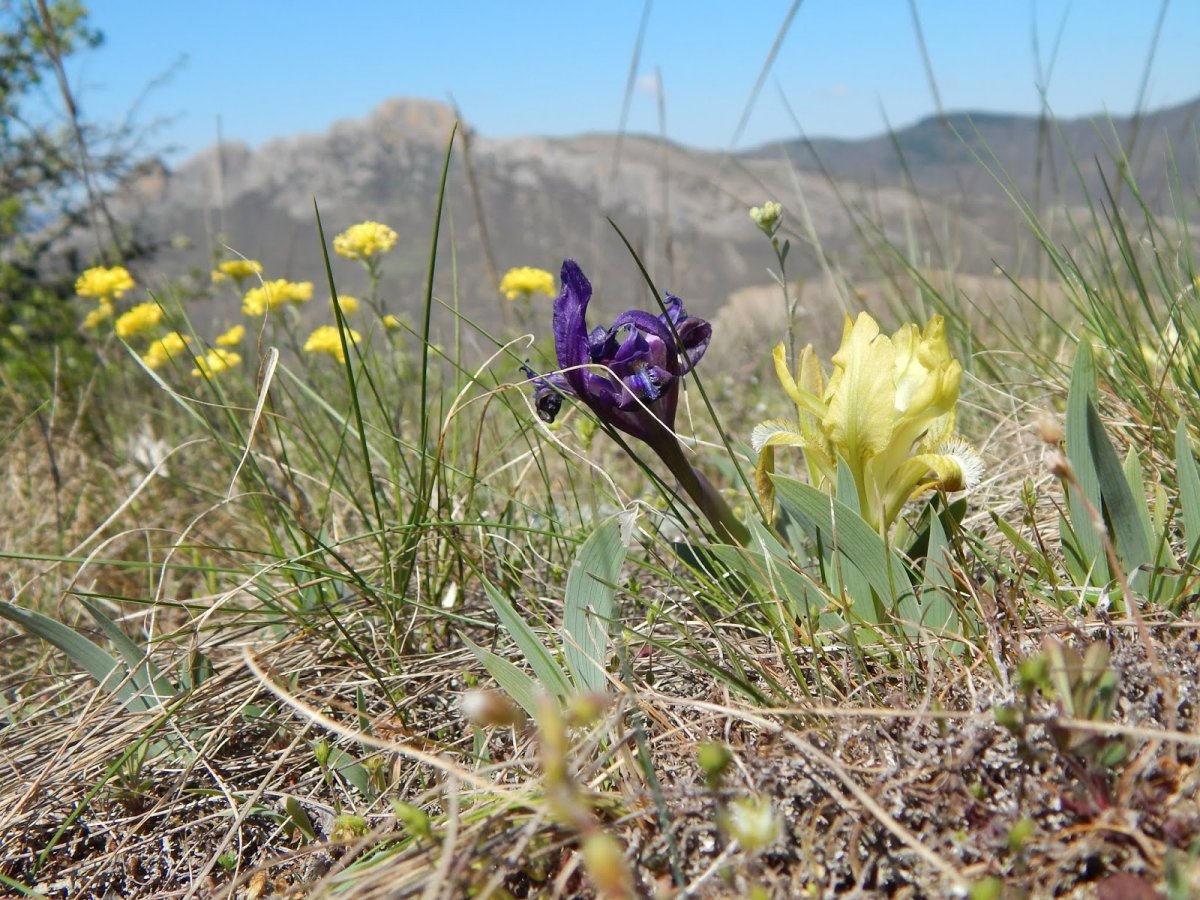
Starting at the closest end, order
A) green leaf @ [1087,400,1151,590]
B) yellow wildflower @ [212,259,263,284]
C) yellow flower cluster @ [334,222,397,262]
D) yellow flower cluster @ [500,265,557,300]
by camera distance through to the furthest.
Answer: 1. green leaf @ [1087,400,1151,590]
2. yellow flower cluster @ [334,222,397,262]
3. yellow wildflower @ [212,259,263,284]
4. yellow flower cluster @ [500,265,557,300]

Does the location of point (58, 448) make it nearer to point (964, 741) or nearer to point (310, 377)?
point (310, 377)

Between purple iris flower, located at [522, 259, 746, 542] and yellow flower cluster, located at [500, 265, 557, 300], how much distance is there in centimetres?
188

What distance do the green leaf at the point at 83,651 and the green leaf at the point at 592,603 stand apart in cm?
72

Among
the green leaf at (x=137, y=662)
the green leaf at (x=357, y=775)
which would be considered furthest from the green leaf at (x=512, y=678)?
the green leaf at (x=137, y=662)

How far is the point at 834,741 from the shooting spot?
3.97 ft

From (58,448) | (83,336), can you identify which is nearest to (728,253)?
(83,336)

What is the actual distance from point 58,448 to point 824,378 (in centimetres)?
300

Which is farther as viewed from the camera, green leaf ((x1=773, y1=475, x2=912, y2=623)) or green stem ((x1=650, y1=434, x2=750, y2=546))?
green stem ((x1=650, y1=434, x2=750, y2=546))

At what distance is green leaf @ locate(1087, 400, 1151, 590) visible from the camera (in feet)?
4.16

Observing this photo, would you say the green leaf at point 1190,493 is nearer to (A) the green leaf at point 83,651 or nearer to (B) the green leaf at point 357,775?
(B) the green leaf at point 357,775

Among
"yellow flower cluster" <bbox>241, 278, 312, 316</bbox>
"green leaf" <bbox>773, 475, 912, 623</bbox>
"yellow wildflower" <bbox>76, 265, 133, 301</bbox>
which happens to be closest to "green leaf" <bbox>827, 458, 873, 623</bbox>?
"green leaf" <bbox>773, 475, 912, 623</bbox>

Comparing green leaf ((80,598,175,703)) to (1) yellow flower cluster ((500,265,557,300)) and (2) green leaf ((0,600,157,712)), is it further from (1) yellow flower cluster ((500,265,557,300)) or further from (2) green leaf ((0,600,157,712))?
(1) yellow flower cluster ((500,265,557,300))

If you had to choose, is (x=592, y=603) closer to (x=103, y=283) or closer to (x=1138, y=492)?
(x=1138, y=492)

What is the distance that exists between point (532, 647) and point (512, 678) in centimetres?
5
